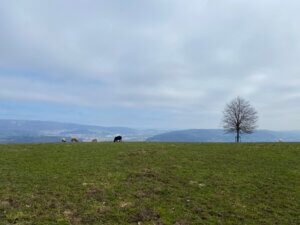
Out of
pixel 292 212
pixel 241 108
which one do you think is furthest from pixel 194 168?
pixel 241 108

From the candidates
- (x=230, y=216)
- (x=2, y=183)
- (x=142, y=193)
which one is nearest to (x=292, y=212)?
(x=230, y=216)

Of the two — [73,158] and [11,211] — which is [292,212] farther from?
[73,158]

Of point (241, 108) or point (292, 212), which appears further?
point (241, 108)

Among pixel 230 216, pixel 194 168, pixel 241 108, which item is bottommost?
pixel 230 216

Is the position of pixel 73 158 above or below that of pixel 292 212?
above

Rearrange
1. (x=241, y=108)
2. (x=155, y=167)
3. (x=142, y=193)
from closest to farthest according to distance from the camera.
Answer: (x=142, y=193) < (x=155, y=167) < (x=241, y=108)

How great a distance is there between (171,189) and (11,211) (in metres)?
7.53

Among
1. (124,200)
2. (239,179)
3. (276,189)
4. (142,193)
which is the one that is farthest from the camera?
(239,179)

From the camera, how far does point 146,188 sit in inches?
599

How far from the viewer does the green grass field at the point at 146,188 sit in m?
11.8

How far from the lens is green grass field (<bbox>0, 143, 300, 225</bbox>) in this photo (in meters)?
11.8

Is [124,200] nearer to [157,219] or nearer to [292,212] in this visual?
[157,219]

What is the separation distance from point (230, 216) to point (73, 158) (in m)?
13.2

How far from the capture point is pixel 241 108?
7344 cm
